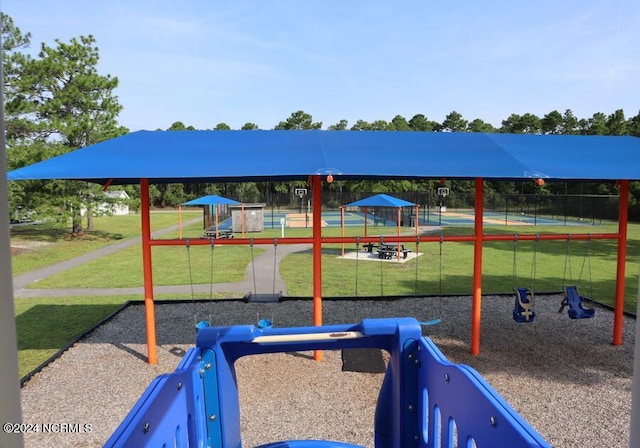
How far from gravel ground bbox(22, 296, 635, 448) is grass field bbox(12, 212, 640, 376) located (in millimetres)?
1199

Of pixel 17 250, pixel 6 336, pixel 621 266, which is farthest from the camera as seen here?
pixel 17 250

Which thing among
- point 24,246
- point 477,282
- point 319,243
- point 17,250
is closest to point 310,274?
point 319,243

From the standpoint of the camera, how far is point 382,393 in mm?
3037

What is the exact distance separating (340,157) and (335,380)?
9.31 feet

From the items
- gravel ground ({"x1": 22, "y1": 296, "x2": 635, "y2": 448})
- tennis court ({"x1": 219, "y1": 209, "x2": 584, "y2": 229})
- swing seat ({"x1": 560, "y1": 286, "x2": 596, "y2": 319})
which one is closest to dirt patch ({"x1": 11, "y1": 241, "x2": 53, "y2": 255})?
tennis court ({"x1": 219, "y1": 209, "x2": 584, "y2": 229})

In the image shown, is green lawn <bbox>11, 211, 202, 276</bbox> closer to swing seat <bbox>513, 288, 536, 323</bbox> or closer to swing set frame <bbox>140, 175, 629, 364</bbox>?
swing set frame <bbox>140, 175, 629, 364</bbox>

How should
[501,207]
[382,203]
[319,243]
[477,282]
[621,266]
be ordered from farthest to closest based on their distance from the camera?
[501,207] < [382,203] < [621,266] < [477,282] < [319,243]

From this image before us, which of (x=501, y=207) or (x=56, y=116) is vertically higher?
(x=56, y=116)

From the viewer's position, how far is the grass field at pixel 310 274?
8.21 m

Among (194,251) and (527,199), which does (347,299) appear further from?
(527,199)

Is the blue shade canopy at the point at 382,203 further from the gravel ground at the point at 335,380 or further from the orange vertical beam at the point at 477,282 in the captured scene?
the orange vertical beam at the point at 477,282

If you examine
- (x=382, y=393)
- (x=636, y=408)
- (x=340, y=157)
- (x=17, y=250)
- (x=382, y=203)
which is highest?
(x=340, y=157)

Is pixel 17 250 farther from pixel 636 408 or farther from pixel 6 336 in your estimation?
pixel 636 408

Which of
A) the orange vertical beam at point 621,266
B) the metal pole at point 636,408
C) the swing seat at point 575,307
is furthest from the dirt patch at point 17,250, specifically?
the metal pole at point 636,408
